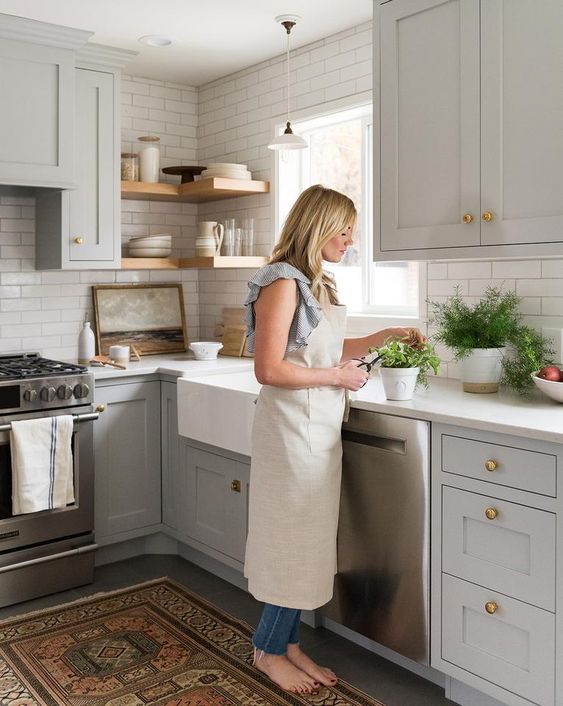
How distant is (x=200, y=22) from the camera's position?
3.61 meters

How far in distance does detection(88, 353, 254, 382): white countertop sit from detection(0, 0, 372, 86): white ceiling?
5.40ft

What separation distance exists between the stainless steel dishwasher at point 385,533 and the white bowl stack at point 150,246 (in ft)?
6.76

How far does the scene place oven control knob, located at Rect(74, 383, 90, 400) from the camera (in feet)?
11.3

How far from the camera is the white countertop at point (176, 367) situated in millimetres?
3688

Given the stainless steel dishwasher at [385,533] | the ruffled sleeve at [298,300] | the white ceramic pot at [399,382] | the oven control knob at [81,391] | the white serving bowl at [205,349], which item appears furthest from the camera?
the white serving bowl at [205,349]

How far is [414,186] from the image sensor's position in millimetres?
2846

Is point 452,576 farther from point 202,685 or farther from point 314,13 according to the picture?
point 314,13

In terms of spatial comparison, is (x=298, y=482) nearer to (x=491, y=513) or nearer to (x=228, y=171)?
(x=491, y=513)

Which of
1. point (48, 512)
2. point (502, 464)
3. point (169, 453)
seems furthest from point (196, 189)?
point (502, 464)

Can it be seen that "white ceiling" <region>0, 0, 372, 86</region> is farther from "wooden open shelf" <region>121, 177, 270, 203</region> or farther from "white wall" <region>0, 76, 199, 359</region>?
"wooden open shelf" <region>121, 177, 270, 203</region>

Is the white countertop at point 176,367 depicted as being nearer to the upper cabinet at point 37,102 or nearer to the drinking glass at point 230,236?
the drinking glass at point 230,236

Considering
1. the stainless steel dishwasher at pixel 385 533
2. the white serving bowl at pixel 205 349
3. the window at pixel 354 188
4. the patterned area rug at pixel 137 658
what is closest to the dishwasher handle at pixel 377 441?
the stainless steel dishwasher at pixel 385 533

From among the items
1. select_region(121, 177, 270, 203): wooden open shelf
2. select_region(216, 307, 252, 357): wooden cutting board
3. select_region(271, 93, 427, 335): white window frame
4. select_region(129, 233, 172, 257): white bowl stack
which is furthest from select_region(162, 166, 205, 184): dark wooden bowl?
select_region(216, 307, 252, 357): wooden cutting board

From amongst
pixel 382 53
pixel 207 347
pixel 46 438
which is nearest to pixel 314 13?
pixel 382 53
